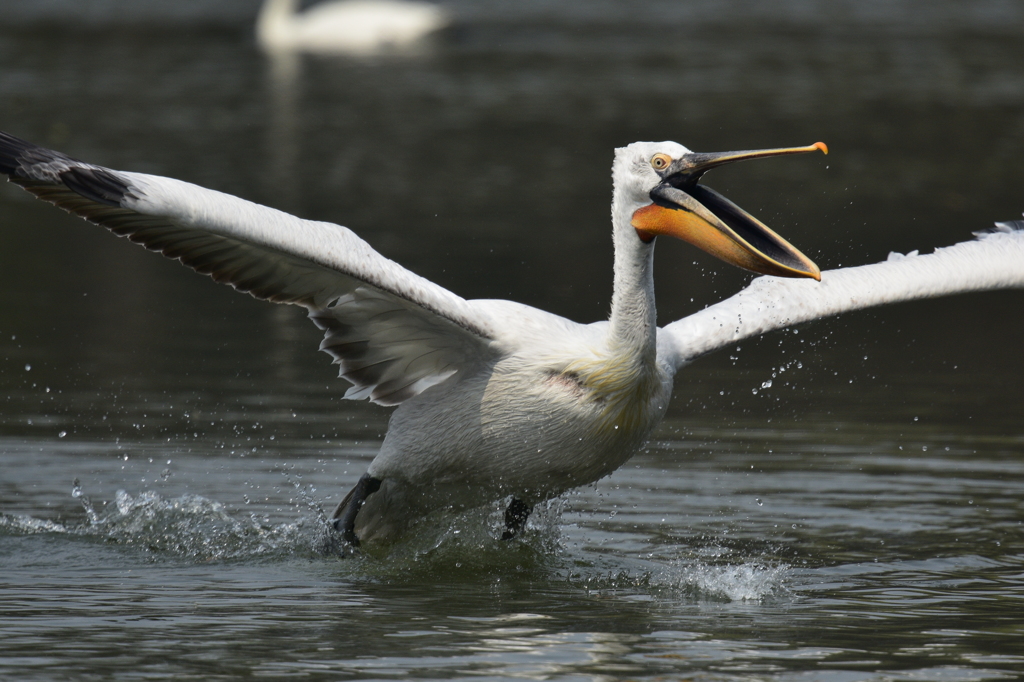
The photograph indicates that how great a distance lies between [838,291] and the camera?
790cm

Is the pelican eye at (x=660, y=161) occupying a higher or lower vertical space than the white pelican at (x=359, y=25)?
lower

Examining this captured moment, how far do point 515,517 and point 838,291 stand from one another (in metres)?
1.96

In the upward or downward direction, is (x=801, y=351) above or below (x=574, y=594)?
above

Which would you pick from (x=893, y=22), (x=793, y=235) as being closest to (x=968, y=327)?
(x=793, y=235)

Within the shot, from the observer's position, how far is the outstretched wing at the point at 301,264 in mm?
6199

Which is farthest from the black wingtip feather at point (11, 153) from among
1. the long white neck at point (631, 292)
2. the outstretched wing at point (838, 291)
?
the outstretched wing at point (838, 291)

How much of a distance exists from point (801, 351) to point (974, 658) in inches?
253

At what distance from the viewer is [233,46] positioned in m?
30.4

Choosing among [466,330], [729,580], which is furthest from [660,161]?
[729,580]

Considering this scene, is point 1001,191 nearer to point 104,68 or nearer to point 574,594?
point 574,594

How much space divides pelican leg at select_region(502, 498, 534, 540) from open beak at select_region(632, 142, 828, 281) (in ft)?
5.04

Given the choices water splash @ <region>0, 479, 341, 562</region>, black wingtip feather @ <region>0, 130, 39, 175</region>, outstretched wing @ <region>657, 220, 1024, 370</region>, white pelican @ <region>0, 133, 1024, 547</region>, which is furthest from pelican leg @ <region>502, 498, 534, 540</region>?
black wingtip feather @ <region>0, 130, 39, 175</region>

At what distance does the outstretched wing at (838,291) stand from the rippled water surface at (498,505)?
0.93 m

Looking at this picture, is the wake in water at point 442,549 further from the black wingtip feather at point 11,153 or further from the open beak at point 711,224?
the black wingtip feather at point 11,153
